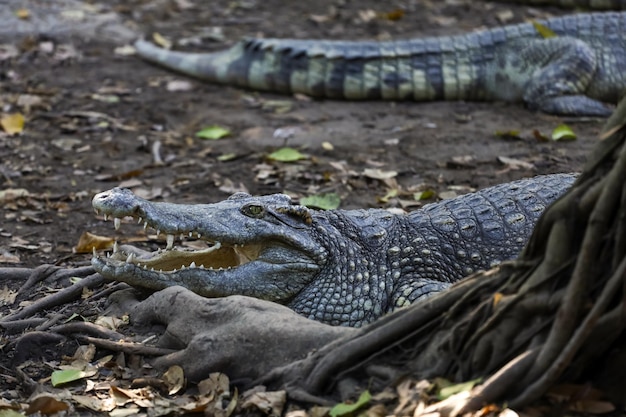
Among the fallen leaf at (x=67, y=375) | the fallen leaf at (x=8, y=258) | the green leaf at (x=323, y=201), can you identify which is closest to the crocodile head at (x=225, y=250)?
the fallen leaf at (x=67, y=375)

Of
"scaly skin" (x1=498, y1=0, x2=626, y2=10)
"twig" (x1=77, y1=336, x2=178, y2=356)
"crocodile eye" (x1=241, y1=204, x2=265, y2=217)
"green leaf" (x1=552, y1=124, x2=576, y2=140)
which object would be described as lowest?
"twig" (x1=77, y1=336, x2=178, y2=356)

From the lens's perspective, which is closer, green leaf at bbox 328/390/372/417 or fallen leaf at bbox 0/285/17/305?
green leaf at bbox 328/390/372/417

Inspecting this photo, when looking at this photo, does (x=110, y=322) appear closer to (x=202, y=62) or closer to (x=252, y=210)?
(x=252, y=210)

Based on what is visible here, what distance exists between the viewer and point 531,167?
668 centimetres

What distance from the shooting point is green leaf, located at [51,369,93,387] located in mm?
3596

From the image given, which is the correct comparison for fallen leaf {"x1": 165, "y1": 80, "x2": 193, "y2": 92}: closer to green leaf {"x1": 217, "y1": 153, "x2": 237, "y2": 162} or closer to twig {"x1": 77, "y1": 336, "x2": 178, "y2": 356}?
green leaf {"x1": 217, "y1": 153, "x2": 237, "y2": 162}

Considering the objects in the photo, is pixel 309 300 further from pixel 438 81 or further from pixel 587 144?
pixel 438 81

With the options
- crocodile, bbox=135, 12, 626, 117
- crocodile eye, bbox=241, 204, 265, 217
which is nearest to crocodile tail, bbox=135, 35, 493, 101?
crocodile, bbox=135, 12, 626, 117

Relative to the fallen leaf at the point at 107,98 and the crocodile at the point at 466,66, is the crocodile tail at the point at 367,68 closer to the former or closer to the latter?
the crocodile at the point at 466,66

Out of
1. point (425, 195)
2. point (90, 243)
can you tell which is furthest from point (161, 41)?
point (90, 243)

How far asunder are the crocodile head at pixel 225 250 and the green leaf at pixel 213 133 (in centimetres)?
327

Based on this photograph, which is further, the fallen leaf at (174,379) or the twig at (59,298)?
the twig at (59,298)

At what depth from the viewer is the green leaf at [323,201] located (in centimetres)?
605

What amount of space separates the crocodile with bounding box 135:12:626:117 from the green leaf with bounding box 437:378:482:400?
559 centimetres
